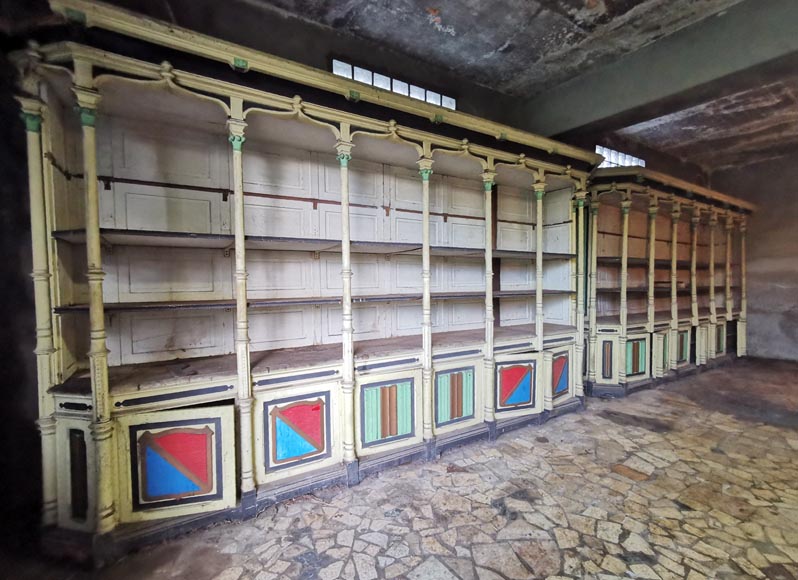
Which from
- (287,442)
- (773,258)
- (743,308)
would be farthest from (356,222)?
(773,258)

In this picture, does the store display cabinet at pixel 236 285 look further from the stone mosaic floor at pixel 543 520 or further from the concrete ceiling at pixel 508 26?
the concrete ceiling at pixel 508 26

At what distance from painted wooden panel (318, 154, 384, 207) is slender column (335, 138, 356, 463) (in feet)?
2.13

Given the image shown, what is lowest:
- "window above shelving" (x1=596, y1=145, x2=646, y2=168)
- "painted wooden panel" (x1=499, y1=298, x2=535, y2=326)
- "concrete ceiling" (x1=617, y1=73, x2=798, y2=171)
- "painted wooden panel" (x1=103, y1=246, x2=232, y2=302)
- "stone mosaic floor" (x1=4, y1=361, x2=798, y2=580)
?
"stone mosaic floor" (x1=4, y1=361, x2=798, y2=580)

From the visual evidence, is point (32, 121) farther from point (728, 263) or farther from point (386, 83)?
point (728, 263)

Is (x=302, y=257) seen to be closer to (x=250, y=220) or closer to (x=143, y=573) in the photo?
(x=250, y=220)

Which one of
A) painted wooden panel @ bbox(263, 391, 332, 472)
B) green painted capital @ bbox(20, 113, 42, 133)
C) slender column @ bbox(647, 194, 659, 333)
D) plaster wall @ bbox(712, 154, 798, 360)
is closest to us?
green painted capital @ bbox(20, 113, 42, 133)

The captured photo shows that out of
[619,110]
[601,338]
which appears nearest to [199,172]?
[619,110]

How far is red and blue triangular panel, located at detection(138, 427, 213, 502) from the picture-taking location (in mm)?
2182

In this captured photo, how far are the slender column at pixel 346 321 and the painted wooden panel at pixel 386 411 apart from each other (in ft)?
0.49

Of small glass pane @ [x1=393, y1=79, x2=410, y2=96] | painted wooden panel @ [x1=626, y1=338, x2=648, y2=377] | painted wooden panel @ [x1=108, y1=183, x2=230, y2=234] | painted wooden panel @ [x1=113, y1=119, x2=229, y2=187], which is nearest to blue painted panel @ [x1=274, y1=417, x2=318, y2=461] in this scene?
painted wooden panel @ [x1=108, y1=183, x2=230, y2=234]

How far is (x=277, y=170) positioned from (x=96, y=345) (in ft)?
6.44

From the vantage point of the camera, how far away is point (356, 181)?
3.56m

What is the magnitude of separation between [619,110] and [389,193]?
2942 millimetres

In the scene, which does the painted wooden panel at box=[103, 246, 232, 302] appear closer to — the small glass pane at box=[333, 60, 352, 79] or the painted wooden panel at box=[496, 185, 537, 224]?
the small glass pane at box=[333, 60, 352, 79]
